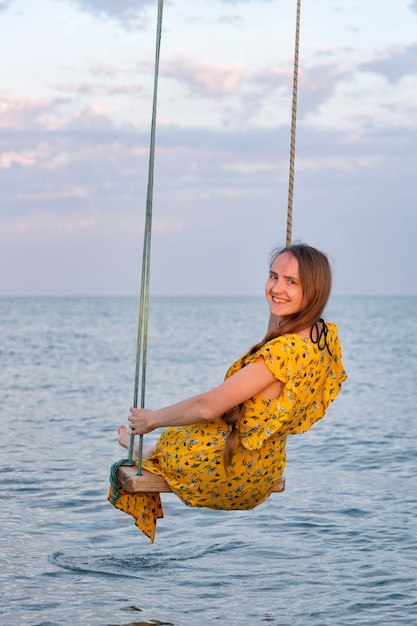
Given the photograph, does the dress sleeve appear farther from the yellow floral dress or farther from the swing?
the swing

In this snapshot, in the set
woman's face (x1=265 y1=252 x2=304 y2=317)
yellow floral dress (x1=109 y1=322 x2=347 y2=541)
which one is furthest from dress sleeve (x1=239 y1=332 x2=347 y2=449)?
woman's face (x1=265 y1=252 x2=304 y2=317)

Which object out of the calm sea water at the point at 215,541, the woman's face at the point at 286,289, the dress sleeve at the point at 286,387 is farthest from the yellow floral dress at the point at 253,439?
the calm sea water at the point at 215,541

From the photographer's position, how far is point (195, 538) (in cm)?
809

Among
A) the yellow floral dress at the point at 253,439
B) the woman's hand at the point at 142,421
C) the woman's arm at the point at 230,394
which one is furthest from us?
the woman's hand at the point at 142,421

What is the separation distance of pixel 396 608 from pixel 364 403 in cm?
1284

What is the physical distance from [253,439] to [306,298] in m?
0.69

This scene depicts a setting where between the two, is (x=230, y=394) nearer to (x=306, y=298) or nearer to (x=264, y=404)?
(x=264, y=404)

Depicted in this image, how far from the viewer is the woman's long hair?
4508 mm

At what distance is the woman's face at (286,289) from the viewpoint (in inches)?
177

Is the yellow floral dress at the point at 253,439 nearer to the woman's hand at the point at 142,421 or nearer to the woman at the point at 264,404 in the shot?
the woman at the point at 264,404

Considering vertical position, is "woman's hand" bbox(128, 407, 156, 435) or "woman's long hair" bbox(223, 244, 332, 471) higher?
"woman's long hair" bbox(223, 244, 332, 471)

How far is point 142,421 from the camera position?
4602mm

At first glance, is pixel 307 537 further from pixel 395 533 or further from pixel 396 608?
pixel 396 608

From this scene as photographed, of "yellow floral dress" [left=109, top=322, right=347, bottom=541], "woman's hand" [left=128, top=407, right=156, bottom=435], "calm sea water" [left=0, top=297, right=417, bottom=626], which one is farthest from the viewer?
"calm sea water" [left=0, top=297, right=417, bottom=626]
